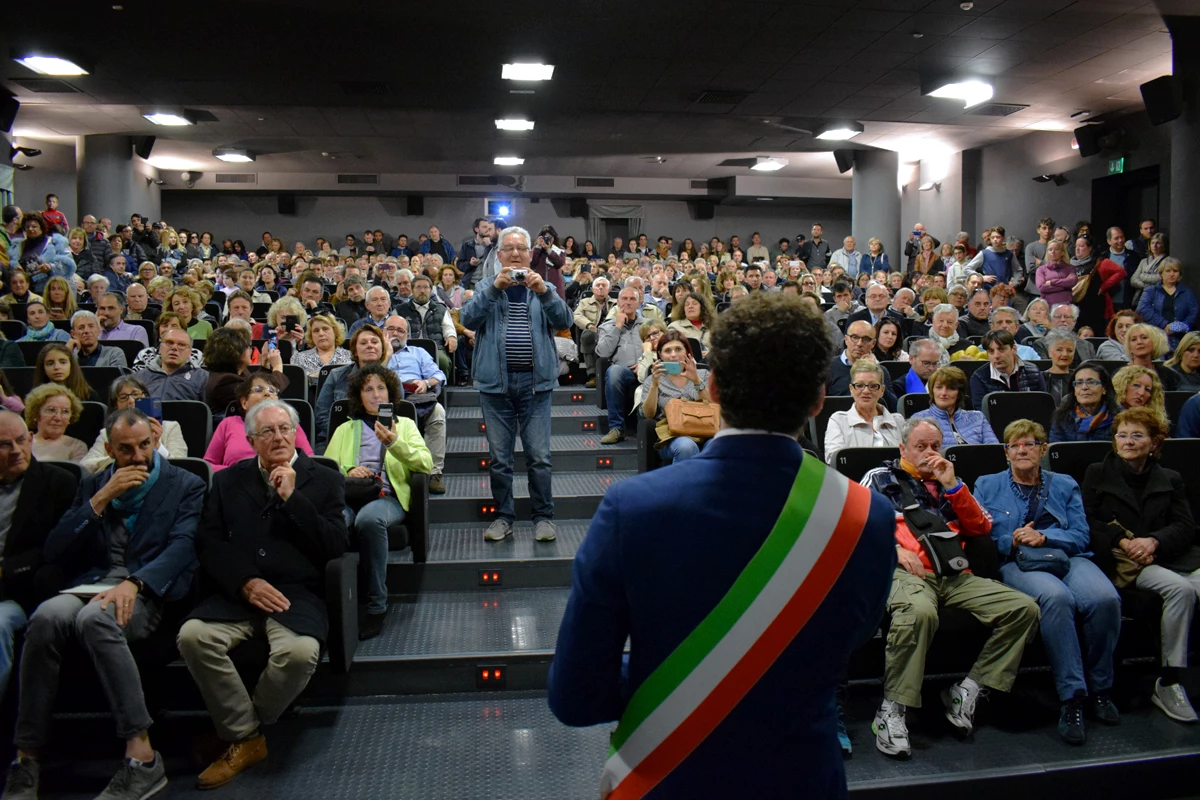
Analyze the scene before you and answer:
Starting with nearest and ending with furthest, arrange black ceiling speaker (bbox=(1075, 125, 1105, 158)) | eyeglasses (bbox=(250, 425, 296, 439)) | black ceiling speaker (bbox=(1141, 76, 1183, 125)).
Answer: eyeglasses (bbox=(250, 425, 296, 439))
black ceiling speaker (bbox=(1141, 76, 1183, 125))
black ceiling speaker (bbox=(1075, 125, 1105, 158))

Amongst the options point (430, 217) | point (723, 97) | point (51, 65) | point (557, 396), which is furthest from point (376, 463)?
point (430, 217)

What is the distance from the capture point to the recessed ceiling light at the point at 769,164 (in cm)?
1328

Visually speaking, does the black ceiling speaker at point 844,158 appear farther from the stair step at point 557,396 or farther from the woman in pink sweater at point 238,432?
the woman in pink sweater at point 238,432

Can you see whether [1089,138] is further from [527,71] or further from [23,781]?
[23,781]

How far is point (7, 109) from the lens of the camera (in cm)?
888

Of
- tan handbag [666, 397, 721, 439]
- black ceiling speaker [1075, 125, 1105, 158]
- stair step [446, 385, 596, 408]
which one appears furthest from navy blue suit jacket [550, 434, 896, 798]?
black ceiling speaker [1075, 125, 1105, 158]

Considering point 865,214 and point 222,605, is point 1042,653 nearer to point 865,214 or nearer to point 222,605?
point 222,605

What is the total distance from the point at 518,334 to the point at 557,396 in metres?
2.39

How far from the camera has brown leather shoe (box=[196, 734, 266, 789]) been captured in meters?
2.34

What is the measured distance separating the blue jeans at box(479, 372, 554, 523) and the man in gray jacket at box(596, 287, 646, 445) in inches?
52.2

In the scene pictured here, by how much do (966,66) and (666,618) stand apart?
26.4 feet

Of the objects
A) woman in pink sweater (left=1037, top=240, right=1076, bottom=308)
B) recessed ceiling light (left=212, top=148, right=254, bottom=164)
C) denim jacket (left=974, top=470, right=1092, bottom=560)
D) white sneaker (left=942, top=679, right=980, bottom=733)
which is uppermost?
recessed ceiling light (left=212, top=148, right=254, bottom=164)

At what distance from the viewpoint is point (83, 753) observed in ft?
8.30

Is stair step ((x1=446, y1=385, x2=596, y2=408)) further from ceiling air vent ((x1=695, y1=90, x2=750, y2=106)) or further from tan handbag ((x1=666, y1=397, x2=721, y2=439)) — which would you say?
ceiling air vent ((x1=695, y1=90, x2=750, y2=106))
